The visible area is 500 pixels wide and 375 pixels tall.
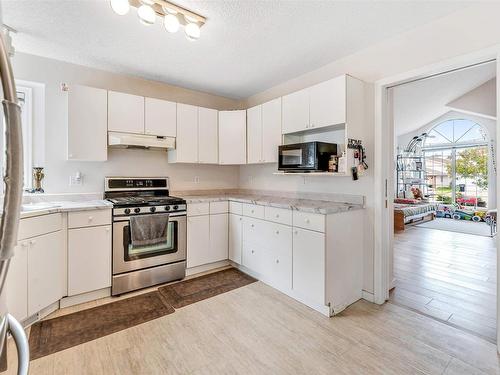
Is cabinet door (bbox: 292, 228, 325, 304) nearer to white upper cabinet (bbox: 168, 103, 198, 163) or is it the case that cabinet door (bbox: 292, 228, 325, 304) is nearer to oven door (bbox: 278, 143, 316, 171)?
oven door (bbox: 278, 143, 316, 171)

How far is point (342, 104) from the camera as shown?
2.45 metres

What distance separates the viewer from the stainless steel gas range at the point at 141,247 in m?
2.67

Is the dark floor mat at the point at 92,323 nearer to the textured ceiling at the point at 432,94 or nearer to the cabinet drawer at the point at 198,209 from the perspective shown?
the cabinet drawer at the point at 198,209

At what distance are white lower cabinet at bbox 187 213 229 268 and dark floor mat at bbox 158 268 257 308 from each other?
22cm

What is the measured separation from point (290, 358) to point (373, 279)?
→ 1270 mm

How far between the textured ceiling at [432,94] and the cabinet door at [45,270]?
16.7 ft

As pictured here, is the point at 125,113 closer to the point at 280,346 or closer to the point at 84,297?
the point at 84,297

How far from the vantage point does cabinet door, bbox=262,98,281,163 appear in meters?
3.21

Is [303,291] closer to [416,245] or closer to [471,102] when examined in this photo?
[416,245]

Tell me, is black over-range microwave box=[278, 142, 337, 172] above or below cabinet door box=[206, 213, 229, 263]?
above

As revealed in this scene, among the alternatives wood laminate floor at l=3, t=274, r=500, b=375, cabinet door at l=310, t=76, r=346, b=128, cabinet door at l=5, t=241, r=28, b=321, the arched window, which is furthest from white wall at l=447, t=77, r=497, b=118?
cabinet door at l=5, t=241, r=28, b=321

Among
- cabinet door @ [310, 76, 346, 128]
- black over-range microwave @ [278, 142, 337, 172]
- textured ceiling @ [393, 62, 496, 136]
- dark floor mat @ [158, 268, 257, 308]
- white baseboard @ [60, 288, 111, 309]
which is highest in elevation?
textured ceiling @ [393, 62, 496, 136]

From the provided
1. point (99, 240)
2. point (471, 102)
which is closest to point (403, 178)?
point (471, 102)

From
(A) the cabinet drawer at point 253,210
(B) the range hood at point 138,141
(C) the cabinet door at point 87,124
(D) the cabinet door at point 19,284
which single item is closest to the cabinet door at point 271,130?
(A) the cabinet drawer at point 253,210
